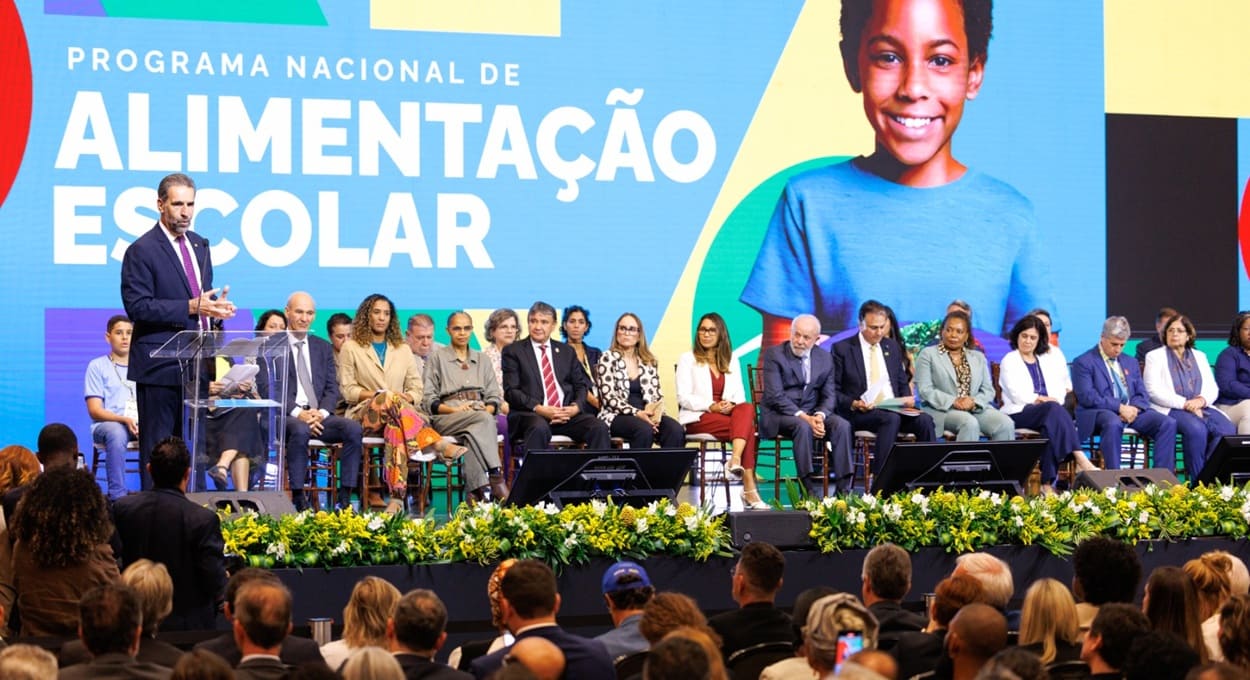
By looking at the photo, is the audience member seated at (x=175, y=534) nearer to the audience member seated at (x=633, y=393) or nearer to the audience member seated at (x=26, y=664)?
the audience member seated at (x=26, y=664)

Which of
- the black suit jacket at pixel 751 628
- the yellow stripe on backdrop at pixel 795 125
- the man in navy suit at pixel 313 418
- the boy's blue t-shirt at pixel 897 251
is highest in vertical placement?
the yellow stripe on backdrop at pixel 795 125

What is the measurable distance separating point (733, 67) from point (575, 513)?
487 cm

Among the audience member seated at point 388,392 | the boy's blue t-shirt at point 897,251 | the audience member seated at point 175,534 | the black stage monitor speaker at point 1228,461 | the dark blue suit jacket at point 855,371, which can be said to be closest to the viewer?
the audience member seated at point 175,534

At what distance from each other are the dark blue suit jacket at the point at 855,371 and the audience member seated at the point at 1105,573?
15.0 feet

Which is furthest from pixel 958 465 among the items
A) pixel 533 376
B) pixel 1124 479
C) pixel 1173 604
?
pixel 1173 604

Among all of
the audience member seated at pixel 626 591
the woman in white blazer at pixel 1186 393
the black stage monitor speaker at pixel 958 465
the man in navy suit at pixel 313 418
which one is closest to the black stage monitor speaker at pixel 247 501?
the man in navy suit at pixel 313 418

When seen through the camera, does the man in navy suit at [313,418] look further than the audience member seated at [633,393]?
No

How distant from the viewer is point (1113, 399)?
9.33 metres

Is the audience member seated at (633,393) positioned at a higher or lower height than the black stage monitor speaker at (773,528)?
higher

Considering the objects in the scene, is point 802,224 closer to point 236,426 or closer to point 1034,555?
point 1034,555

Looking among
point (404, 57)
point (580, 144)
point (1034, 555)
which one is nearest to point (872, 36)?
point (580, 144)

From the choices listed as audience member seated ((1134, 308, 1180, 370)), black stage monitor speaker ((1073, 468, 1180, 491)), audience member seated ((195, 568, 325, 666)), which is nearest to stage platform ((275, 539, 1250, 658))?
black stage monitor speaker ((1073, 468, 1180, 491))

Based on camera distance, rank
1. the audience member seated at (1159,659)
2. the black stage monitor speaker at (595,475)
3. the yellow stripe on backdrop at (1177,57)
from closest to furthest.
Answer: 1. the audience member seated at (1159,659)
2. the black stage monitor speaker at (595,475)
3. the yellow stripe on backdrop at (1177,57)

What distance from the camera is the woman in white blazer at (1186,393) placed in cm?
924
